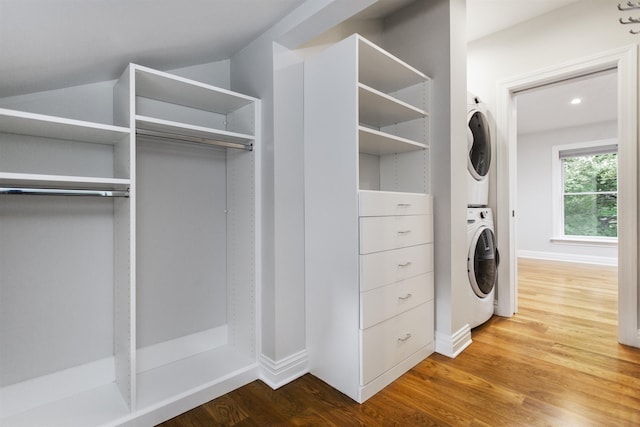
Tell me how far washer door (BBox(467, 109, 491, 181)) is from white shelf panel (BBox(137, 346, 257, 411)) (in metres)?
2.13

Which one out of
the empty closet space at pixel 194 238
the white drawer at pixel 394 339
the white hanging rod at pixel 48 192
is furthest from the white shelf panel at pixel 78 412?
the white drawer at pixel 394 339

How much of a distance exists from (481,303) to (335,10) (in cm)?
228

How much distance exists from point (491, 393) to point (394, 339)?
53 cm

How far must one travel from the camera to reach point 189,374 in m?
1.71

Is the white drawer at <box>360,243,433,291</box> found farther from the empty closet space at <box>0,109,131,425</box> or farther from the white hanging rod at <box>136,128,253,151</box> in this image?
the empty closet space at <box>0,109,131,425</box>

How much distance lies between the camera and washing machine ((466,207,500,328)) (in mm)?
2369

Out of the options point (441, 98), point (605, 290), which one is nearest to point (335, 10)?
point (441, 98)

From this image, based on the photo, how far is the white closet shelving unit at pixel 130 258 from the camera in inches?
55.8

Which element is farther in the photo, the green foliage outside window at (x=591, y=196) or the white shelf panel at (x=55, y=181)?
the green foliage outside window at (x=591, y=196)

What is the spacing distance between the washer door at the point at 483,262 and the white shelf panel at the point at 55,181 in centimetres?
226

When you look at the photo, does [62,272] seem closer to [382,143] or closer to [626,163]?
[382,143]

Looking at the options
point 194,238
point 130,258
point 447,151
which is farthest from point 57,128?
point 447,151

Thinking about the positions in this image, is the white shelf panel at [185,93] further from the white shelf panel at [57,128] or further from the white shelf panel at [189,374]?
the white shelf panel at [189,374]

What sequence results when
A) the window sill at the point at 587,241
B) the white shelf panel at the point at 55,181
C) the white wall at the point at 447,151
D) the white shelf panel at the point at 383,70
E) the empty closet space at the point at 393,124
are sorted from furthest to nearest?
the window sill at the point at 587,241, the white wall at the point at 447,151, the empty closet space at the point at 393,124, the white shelf panel at the point at 383,70, the white shelf panel at the point at 55,181
